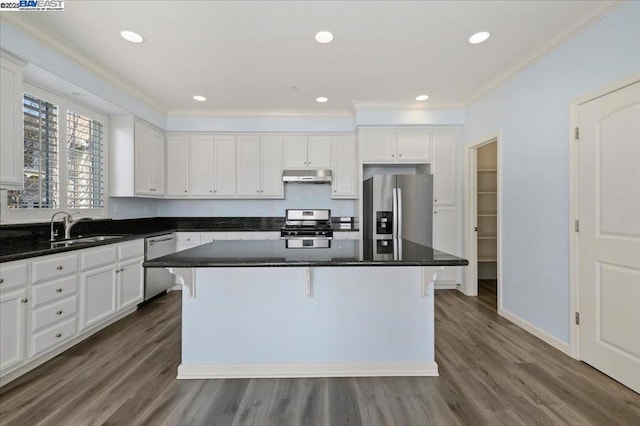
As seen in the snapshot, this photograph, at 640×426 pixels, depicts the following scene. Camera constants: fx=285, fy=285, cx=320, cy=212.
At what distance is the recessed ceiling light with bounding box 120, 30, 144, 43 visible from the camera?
242 cm

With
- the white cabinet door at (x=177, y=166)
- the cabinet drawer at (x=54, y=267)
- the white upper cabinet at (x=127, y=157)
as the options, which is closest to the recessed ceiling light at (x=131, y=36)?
the white upper cabinet at (x=127, y=157)

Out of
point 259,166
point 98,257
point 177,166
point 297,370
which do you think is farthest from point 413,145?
point 98,257

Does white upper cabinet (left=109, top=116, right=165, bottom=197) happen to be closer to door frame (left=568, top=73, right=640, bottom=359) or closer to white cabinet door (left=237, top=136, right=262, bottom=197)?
white cabinet door (left=237, top=136, right=262, bottom=197)

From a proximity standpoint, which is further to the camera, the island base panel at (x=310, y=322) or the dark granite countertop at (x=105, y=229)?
the dark granite countertop at (x=105, y=229)

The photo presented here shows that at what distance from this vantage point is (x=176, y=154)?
14.8 ft

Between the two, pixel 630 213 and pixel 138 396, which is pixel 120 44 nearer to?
pixel 138 396

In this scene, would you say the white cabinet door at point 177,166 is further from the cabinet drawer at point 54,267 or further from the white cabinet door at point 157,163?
the cabinet drawer at point 54,267

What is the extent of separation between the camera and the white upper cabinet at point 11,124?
214 centimetres

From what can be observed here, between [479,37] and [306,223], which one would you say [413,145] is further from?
[306,223]

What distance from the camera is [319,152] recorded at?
179 inches

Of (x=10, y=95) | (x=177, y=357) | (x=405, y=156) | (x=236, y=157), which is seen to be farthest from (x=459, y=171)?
(x=10, y=95)

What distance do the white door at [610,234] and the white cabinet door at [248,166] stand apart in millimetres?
3837

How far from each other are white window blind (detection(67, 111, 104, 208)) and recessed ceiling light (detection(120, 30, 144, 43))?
1275mm

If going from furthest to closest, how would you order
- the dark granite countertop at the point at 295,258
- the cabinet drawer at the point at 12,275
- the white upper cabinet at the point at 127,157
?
1. the white upper cabinet at the point at 127,157
2. the cabinet drawer at the point at 12,275
3. the dark granite countertop at the point at 295,258
